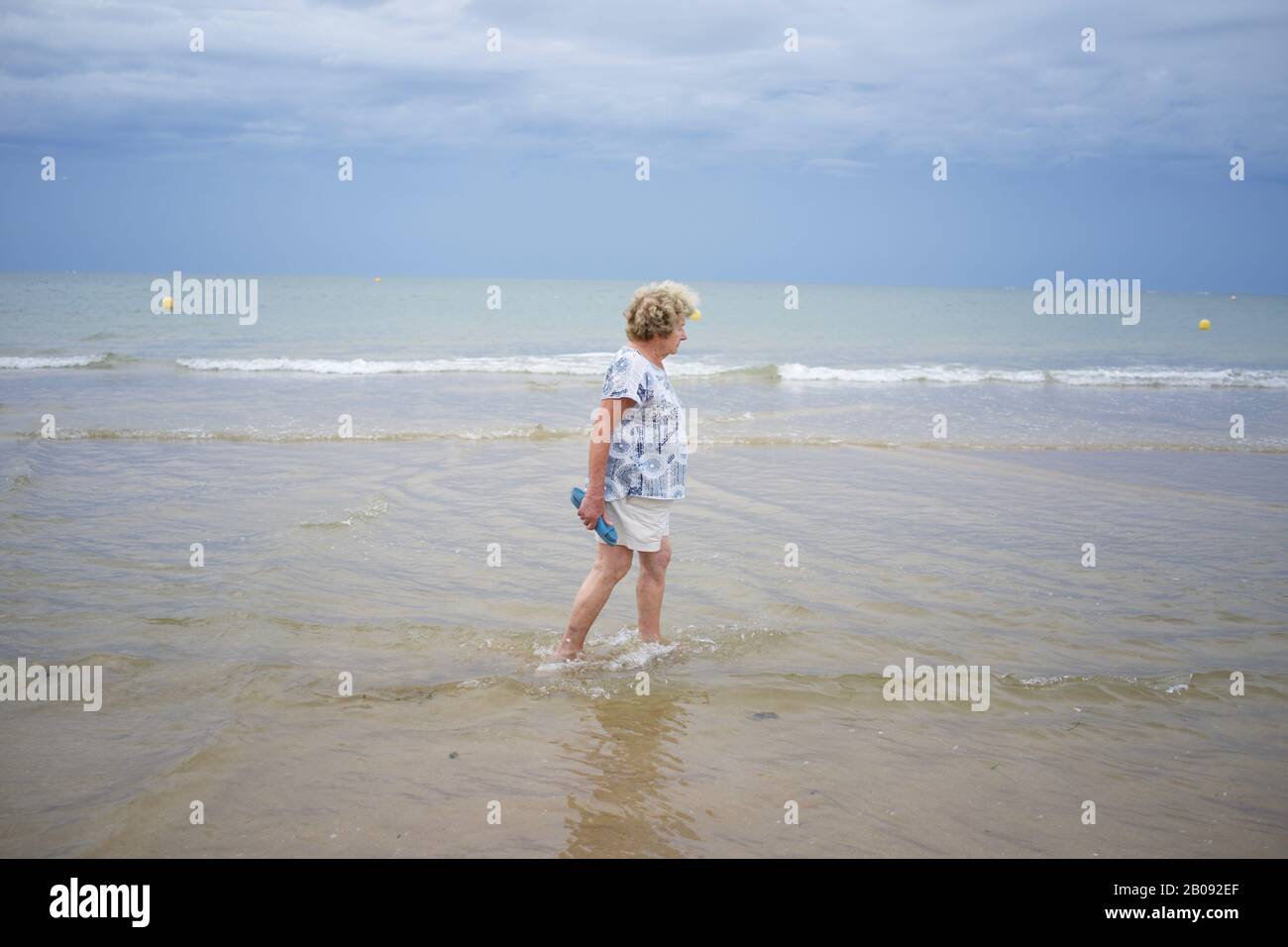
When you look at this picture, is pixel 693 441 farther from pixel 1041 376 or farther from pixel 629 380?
pixel 1041 376

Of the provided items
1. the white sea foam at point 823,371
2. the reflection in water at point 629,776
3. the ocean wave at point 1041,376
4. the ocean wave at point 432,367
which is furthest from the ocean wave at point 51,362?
the reflection in water at point 629,776

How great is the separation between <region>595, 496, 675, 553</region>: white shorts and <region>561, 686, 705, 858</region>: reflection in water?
2.60ft

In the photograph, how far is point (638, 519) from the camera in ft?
16.3

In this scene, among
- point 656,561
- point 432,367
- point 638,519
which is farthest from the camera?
point 432,367

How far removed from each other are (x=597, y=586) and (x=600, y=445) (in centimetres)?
84

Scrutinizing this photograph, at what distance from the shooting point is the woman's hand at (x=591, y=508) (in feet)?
15.9

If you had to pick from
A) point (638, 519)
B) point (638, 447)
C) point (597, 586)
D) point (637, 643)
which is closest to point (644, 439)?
point (638, 447)

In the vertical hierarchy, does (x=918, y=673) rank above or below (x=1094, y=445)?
below

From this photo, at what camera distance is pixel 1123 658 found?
5.36 meters

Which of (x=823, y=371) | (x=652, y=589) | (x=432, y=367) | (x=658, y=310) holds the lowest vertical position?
(x=652, y=589)
